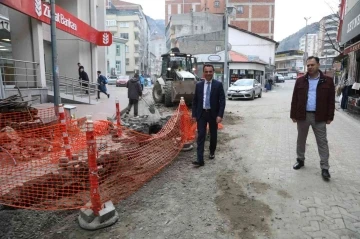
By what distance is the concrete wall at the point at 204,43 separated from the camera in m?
38.0

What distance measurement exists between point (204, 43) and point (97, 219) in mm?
37275

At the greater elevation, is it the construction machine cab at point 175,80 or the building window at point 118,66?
the building window at point 118,66

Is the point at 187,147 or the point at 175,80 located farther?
the point at 175,80

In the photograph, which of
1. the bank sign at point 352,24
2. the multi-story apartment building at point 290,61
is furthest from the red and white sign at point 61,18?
the multi-story apartment building at point 290,61

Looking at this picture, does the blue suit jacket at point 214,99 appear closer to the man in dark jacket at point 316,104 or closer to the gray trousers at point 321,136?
the man in dark jacket at point 316,104

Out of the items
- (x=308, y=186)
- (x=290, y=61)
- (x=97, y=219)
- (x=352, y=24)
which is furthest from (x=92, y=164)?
(x=290, y=61)

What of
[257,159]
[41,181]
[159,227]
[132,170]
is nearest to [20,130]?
[41,181]

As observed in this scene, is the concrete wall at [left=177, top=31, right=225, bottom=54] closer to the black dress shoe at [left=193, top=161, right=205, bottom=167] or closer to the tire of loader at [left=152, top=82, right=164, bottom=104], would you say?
the tire of loader at [left=152, top=82, right=164, bottom=104]

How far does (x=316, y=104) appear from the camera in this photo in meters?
4.26

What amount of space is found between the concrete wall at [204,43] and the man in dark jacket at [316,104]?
34.9 metres

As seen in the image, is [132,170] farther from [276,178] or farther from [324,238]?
[324,238]

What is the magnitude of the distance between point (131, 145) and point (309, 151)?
379 centimetres

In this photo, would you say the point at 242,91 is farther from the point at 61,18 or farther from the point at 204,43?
the point at 204,43

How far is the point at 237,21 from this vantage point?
60969 millimetres
